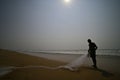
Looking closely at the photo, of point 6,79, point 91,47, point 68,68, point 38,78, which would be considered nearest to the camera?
point 6,79

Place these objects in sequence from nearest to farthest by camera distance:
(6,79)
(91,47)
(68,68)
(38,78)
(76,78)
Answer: (6,79), (38,78), (76,78), (68,68), (91,47)

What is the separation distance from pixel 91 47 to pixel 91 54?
1.63 ft

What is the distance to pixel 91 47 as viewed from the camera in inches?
388

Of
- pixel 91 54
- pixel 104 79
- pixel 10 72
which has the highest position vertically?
pixel 91 54

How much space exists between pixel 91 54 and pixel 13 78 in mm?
5749

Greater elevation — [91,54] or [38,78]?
[91,54]

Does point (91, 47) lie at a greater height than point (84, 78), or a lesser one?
greater

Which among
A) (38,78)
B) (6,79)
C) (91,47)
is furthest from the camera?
(91,47)

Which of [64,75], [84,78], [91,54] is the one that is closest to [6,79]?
[64,75]

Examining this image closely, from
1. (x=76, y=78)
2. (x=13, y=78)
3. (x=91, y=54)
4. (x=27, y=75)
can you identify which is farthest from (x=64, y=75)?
(x=91, y=54)

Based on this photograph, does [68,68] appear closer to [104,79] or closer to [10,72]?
[104,79]

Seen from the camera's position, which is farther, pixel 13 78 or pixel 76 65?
pixel 76 65

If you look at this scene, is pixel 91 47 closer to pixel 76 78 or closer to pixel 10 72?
pixel 76 78

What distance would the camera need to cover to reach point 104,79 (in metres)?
7.07
